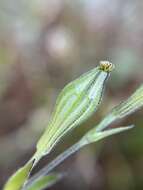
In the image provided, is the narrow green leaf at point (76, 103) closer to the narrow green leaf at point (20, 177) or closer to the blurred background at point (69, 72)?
the narrow green leaf at point (20, 177)

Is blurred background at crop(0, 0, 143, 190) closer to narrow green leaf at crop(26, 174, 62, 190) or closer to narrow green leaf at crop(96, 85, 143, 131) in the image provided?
narrow green leaf at crop(26, 174, 62, 190)

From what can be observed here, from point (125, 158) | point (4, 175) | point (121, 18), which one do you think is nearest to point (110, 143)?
point (125, 158)

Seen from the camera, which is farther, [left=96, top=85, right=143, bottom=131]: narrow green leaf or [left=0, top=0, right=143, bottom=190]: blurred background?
[left=0, top=0, right=143, bottom=190]: blurred background

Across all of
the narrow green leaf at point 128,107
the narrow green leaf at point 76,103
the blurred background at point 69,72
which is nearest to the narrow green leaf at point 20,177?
the narrow green leaf at point 76,103

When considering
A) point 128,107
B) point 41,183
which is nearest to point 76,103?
point 128,107

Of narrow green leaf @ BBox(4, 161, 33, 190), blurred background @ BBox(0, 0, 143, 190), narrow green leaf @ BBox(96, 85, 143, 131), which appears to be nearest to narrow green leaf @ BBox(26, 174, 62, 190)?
narrow green leaf @ BBox(4, 161, 33, 190)

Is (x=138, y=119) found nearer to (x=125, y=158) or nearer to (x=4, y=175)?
(x=125, y=158)
